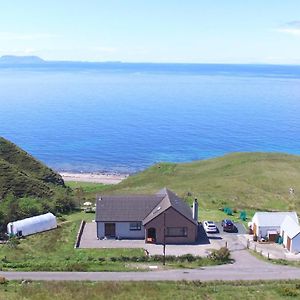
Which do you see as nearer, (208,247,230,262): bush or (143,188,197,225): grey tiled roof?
(208,247,230,262): bush

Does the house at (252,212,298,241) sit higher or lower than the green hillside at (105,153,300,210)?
higher

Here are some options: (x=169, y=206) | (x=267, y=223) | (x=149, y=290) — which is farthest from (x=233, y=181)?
(x=149, y=290)

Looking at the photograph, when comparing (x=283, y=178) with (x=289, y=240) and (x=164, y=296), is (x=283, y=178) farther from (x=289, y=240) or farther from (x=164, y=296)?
(x=164, y=296)

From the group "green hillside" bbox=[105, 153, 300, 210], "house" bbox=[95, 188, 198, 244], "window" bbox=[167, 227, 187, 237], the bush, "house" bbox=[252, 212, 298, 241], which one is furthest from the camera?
"green hillside" bbox=[105, 153, 300, 210]

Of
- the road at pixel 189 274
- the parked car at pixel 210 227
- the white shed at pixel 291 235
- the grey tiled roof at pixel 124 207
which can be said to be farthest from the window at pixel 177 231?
the white shed at pixel 291 235

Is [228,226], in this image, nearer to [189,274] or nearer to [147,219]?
[147,219]

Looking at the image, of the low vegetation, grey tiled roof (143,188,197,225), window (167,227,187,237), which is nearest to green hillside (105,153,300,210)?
grey tiled roof (143,188,197,225)

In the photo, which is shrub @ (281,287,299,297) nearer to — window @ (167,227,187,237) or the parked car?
window @ (167,227,187,237)
